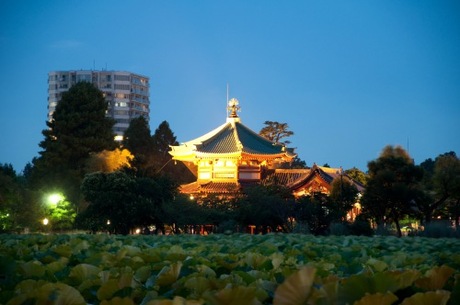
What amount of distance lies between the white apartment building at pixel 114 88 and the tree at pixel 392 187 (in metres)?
78.4

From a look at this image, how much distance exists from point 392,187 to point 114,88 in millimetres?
82878

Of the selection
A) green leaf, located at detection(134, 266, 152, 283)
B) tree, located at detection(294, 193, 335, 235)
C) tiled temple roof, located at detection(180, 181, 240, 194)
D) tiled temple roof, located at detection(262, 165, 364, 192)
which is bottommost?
green leaf, located at detection(134, 266, 152, 283)

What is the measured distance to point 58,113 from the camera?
1929 inches

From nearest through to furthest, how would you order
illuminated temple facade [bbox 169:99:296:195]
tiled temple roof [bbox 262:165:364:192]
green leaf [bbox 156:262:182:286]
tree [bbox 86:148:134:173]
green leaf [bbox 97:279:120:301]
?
green leaf [bbox 97:279:120:301]
green leaf [bbox 156:262:182:286]
tiled temple roof [bbox 262:165:364:192]
illuminated temple facade [bbox 169:99:296:195]
tree [bbox 86:148:134:173]

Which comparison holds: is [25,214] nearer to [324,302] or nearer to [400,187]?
[400,187]

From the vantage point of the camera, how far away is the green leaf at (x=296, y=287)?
2164mm

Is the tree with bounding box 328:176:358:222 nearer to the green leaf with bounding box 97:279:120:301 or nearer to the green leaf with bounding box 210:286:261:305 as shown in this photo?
the green leaf with bounding box 97:279:120:301

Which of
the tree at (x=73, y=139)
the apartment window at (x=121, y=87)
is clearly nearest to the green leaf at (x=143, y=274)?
the tree at (x=73, y=139)

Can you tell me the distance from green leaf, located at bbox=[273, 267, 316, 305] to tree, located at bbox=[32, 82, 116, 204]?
4365 centimetres

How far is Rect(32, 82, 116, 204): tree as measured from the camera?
46.0 metres

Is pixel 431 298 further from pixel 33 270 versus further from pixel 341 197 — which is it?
pixel 341 197

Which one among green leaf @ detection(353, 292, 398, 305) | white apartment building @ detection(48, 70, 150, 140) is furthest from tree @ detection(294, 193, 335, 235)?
white apartment building @ detection(48, 70, 150, 140)

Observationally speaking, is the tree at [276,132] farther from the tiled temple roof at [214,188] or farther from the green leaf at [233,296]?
the green leaf at [233,296]

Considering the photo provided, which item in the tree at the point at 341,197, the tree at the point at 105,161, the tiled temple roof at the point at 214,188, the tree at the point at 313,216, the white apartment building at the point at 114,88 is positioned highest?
the white apartment building at the point at 114,88
